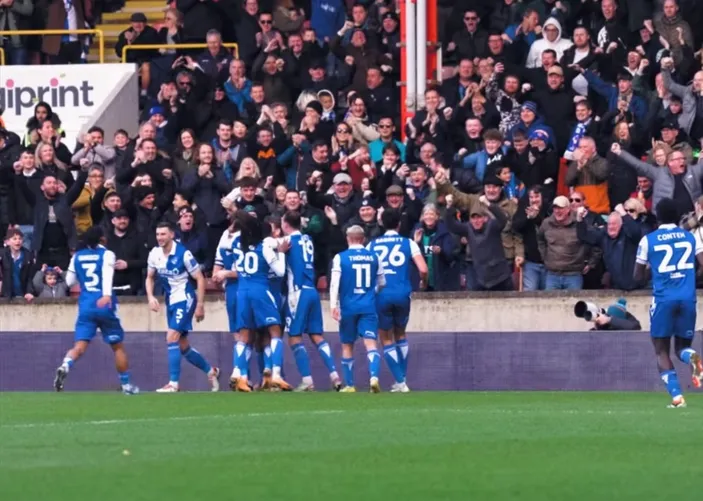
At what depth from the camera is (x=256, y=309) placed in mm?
22125

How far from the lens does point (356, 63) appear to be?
27.1m

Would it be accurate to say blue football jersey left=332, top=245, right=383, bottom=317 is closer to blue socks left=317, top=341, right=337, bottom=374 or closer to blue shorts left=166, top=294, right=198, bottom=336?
blue socks left=317, top=341, right=337, bottom=374

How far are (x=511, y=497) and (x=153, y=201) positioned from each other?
1559cm

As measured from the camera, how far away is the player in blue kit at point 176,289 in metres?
22.8

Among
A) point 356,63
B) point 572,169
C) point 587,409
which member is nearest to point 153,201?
point 356,63

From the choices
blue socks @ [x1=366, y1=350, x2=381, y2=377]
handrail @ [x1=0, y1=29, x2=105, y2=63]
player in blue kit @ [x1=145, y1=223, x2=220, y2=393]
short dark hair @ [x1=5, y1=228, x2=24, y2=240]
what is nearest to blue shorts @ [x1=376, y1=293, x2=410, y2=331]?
blue socks @ [x1=366, y1=350, x2=381, y2=377]

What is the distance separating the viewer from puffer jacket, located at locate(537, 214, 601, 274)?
23.2 m

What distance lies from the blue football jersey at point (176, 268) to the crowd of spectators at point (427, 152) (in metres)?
1.18

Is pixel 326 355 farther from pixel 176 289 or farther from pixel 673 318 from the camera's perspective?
pixel 673 318

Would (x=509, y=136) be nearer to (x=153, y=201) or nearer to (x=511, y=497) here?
(x=153, y=201)

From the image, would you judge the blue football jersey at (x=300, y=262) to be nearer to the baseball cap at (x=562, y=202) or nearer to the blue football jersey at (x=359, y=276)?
the blue football jersey at (x=359, y=276)

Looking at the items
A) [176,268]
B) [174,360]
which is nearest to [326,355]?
[174,360]

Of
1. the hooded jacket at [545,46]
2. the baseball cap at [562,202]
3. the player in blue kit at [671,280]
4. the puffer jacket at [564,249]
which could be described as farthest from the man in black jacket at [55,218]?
the player in blue kit at [671,280]

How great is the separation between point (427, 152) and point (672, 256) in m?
6.81
